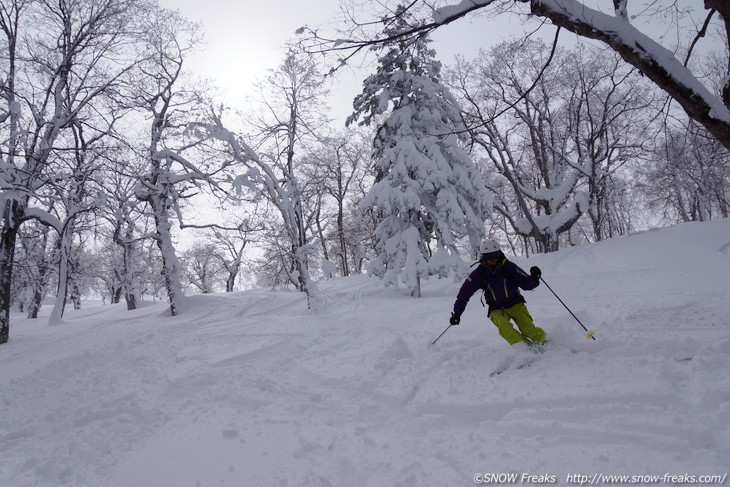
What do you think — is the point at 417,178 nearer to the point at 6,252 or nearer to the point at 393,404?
the point at 393,404

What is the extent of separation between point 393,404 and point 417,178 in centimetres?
865

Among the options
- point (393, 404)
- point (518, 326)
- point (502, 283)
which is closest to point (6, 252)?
point (393, 404)

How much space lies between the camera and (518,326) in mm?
4445

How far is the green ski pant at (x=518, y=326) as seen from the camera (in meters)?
4.35

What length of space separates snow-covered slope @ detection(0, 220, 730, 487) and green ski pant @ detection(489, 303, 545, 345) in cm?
24

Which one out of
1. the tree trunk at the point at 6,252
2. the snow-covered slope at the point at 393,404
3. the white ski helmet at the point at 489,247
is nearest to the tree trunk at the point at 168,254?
the tree trunk at the point at 6,252

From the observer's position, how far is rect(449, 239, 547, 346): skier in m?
4.39

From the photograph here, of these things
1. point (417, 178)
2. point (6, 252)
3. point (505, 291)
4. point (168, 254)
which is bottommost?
point (505, 291)

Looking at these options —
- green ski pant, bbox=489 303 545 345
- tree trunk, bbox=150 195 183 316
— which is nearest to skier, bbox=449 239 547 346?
green ski pant, bbox=489 303 545 345

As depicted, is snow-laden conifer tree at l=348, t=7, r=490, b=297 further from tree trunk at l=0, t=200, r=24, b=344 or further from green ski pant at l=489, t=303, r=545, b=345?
tree trunk at l=0, t=200, r=24, b=344

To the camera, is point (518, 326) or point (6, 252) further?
point (6, 252)

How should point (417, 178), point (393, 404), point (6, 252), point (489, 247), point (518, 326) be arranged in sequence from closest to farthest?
point (393, 404)
point (518, 326)
point (489, 247)
point (6, 252)
point (417, 178)

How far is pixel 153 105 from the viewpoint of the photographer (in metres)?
12.6

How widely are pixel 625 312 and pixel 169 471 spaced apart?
6018 mm
